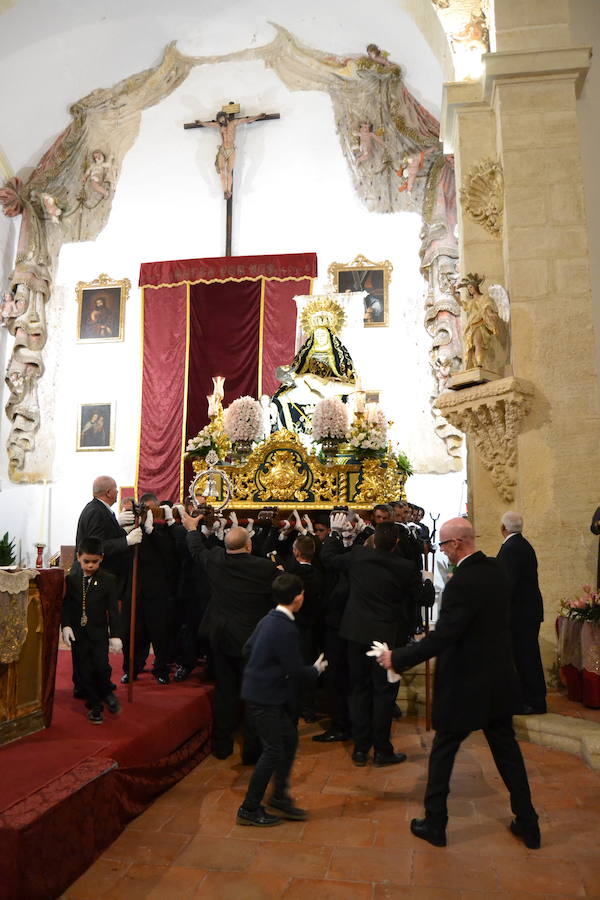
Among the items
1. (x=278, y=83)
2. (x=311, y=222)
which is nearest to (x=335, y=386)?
(x=311, y=222)

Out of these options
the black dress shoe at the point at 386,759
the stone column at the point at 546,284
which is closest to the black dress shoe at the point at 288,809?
the black dress shoe at the point at 386,759

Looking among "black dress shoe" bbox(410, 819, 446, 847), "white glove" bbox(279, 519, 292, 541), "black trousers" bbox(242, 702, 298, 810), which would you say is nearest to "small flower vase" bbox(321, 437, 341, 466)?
"white glove" bbox(279, 519, 292, 541)

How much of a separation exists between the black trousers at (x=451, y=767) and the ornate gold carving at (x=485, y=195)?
5.60m

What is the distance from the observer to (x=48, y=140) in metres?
16.5

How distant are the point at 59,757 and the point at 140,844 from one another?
0.58 meters

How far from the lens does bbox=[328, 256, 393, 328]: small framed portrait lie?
15.1 metres

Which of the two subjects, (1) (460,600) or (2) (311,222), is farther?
(2) (311,222)

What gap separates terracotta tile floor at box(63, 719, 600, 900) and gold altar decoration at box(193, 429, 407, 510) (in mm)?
4186

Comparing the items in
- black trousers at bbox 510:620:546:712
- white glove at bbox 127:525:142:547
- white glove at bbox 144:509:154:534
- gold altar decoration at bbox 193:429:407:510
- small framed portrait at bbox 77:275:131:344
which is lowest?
black trousers at bbox 510:620:546:712

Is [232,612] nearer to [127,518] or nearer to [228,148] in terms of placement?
[127,518]

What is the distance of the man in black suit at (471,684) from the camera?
11.4 feet

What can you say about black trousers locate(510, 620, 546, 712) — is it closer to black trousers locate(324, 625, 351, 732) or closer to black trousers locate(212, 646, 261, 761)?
black trousers locate(324, 625, 351, 732)

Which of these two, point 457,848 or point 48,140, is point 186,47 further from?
point 457,848

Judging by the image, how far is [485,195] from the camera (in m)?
7.69
